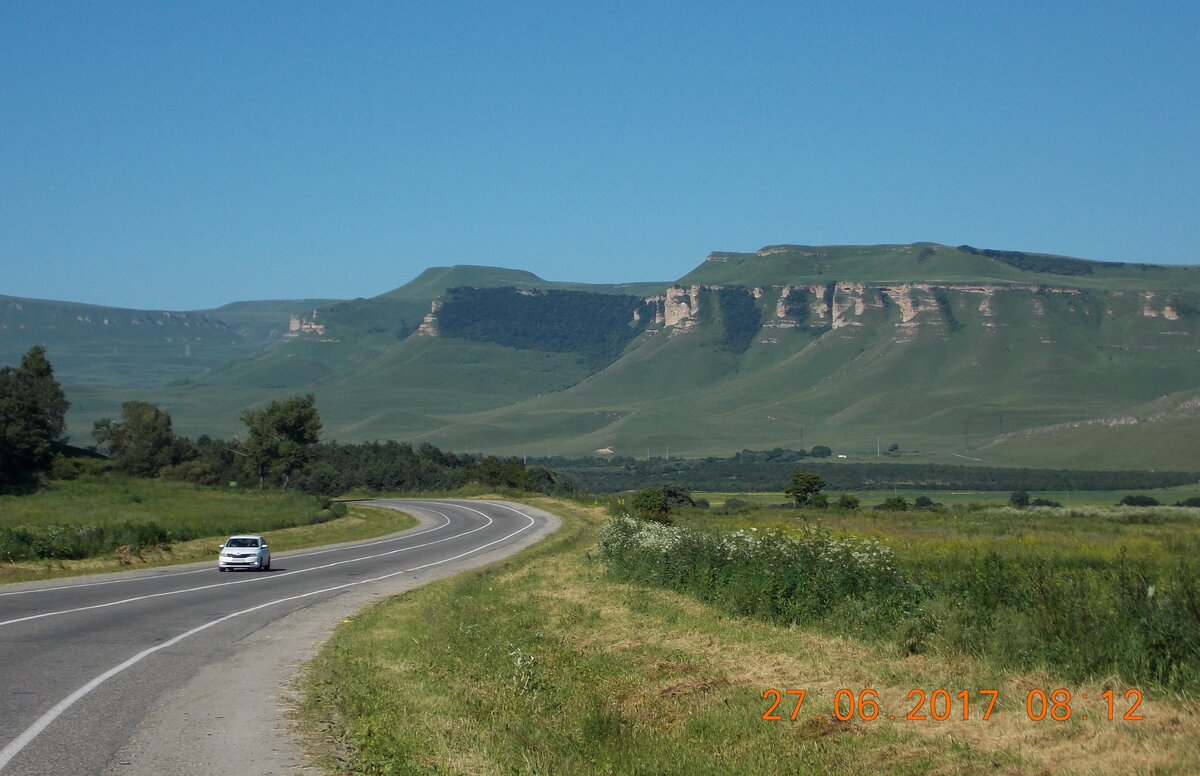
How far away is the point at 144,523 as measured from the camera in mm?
41625

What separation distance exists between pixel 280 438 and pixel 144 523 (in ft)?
158

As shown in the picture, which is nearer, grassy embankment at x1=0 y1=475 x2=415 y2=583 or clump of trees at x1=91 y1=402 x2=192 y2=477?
grassy embankment at x1=0 y1=475 x2=415 y2=583

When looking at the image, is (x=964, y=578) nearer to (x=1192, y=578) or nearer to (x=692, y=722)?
(x=1192, y=578)

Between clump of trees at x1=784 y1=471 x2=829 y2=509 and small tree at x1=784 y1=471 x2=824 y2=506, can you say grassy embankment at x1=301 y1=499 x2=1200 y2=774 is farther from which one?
small tree at x1=784 y1=471 x2=824 y2=506

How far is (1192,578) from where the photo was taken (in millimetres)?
13227


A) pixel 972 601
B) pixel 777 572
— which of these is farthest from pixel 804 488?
pixel 972 601

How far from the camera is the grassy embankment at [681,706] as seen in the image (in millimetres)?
9664

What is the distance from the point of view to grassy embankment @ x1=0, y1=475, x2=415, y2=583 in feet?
107
